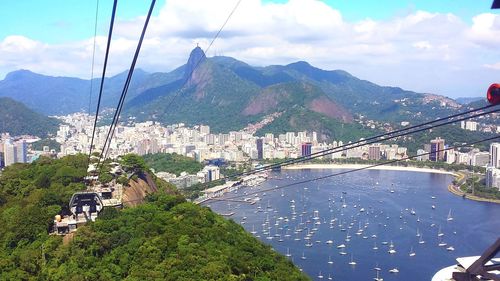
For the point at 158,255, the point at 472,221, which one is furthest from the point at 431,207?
the point at 158,255

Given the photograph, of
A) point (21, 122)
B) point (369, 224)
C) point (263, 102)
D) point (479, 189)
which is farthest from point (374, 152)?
point (21, 122)

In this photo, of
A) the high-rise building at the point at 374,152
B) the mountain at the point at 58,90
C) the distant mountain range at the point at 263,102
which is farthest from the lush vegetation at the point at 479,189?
the mountain at the point at 58,90

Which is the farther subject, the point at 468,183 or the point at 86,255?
the point at 468,183

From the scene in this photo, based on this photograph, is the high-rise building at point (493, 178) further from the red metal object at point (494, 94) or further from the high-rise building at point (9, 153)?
the red metal object at point (494, 94)

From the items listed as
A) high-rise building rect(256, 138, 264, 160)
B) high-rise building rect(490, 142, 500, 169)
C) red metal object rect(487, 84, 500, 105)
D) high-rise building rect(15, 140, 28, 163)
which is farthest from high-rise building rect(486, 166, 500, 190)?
red metal object rect(487, 84, 500, 105)

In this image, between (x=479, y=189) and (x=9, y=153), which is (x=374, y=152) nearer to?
(x=479, y=189)

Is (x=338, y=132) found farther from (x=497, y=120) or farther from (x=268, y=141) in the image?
A: (x=497, y=120)

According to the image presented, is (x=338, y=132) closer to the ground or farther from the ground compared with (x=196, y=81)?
closer to the ground
